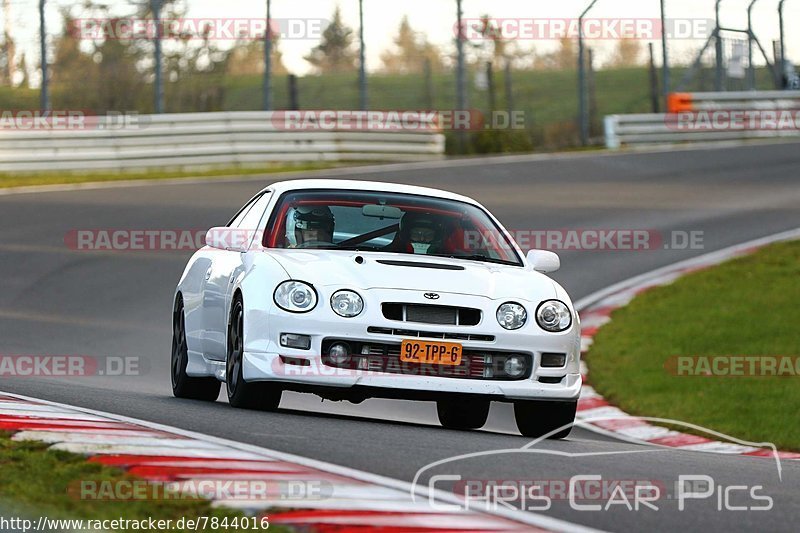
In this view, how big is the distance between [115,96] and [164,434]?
100 feet

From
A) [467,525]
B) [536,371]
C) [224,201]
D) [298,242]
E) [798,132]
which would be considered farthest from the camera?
[798,132]

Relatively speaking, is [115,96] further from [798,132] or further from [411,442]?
[411,442]

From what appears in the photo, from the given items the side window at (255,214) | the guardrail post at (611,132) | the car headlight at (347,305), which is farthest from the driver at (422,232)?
the guardrail post at (611,132)

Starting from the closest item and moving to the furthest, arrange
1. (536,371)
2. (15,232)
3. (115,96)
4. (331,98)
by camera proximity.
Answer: (536,371) → (15,232) → (115,96) → (331,98)

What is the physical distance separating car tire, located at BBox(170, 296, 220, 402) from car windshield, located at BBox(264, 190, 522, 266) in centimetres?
121

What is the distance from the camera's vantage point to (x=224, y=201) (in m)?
19.6

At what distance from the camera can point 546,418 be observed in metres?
8.22

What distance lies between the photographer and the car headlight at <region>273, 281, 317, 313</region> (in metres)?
7.65

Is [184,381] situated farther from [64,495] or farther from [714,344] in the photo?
[714,344]

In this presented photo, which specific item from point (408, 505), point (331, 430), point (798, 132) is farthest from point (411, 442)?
point (798, 132)

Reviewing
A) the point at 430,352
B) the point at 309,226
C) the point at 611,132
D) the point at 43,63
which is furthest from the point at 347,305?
the point at 611,132

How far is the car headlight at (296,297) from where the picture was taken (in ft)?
25.1

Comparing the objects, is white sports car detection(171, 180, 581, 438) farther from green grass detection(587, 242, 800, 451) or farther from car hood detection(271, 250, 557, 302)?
green grass detection(587, 242, 800, 451)

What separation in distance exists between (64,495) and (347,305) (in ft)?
9.67
